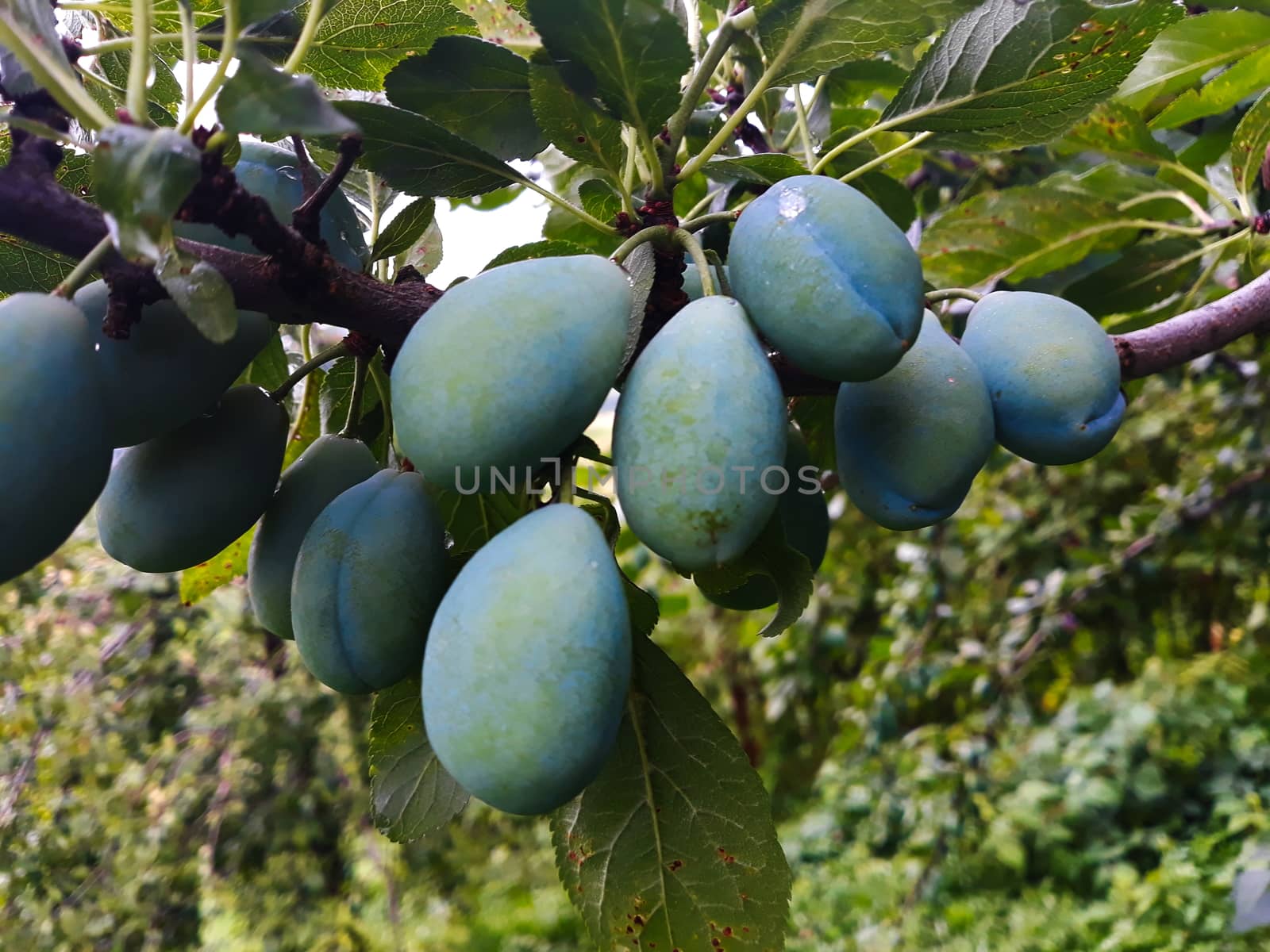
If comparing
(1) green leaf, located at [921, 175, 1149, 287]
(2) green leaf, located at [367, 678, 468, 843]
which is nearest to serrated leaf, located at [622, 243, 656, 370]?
(2) green leaf, located at [367, 678, 468, 843]

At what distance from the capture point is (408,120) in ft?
2.14

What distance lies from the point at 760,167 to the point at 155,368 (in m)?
0.46

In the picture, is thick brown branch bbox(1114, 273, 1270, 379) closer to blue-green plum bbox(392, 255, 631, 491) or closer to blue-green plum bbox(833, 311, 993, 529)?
blue-green plum bbox(833, 311, 993, 529)

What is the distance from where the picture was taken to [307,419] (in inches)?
38.5

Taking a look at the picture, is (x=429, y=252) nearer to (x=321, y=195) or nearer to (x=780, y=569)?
(x=321, y=195)

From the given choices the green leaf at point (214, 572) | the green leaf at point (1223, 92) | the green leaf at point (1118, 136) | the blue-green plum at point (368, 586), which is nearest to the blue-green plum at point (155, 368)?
the blue-green plum at point (368, 586)

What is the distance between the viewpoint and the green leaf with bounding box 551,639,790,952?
0.73 meters

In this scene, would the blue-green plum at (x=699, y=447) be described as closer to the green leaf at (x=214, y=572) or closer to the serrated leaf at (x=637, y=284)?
the serrated leaf at (x=637, y=284)

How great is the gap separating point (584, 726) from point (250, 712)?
264 centimetres

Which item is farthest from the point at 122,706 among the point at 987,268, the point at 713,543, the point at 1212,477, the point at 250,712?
the point at 1212,477

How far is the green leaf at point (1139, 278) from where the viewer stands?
3.98 feet

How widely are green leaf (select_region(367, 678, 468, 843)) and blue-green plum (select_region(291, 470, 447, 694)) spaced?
0.14 meters

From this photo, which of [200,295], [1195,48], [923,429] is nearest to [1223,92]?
[1195,48]

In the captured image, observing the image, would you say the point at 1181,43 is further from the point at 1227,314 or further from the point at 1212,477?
the point at 1212,477
